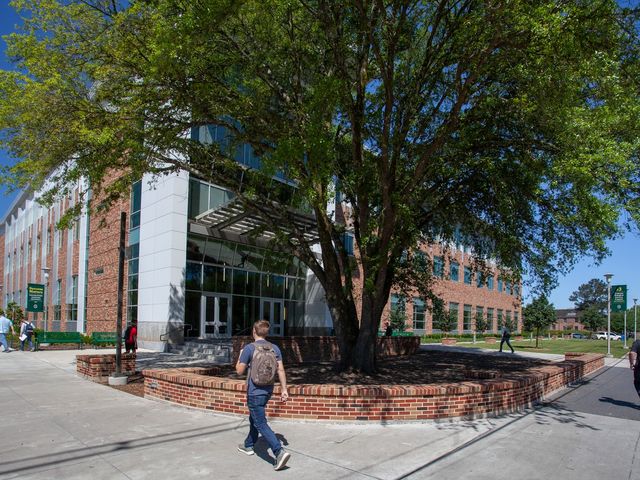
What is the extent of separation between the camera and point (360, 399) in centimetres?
767

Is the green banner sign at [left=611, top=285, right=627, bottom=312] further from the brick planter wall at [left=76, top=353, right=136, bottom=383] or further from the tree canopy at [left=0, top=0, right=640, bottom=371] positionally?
the brick planter wall at [left=76, top=353, right=136, bottom=383]

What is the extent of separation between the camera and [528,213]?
1192 centimetres

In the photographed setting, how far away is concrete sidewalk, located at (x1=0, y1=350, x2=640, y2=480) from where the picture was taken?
18.0ft

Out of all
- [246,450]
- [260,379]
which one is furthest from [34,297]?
[260,379]

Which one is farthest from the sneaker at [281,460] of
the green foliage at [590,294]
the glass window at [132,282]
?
the green foliage at [590,294]

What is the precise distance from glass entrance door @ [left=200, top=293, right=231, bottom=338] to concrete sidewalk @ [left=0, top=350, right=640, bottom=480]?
572 inches

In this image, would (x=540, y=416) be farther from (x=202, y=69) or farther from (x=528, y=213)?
(x=202, y=69)

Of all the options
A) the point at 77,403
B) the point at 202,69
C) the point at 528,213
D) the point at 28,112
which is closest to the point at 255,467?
the point at 77,403

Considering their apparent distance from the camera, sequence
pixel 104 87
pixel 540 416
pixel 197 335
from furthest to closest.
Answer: pixel 197 335 < pixel 104 87 < pixel 540 416

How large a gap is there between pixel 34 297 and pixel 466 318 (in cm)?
3969

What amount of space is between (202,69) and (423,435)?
25.2 feet

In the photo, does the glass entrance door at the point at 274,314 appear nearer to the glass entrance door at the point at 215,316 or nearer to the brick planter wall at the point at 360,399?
the glass entrance door at the point at 215,316

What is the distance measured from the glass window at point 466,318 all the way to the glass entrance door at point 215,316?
32.5 meters

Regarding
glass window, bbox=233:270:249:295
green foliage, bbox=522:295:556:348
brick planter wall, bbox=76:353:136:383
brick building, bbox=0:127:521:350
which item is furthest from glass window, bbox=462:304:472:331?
brick planter wall, bbox=76:353:136:383
